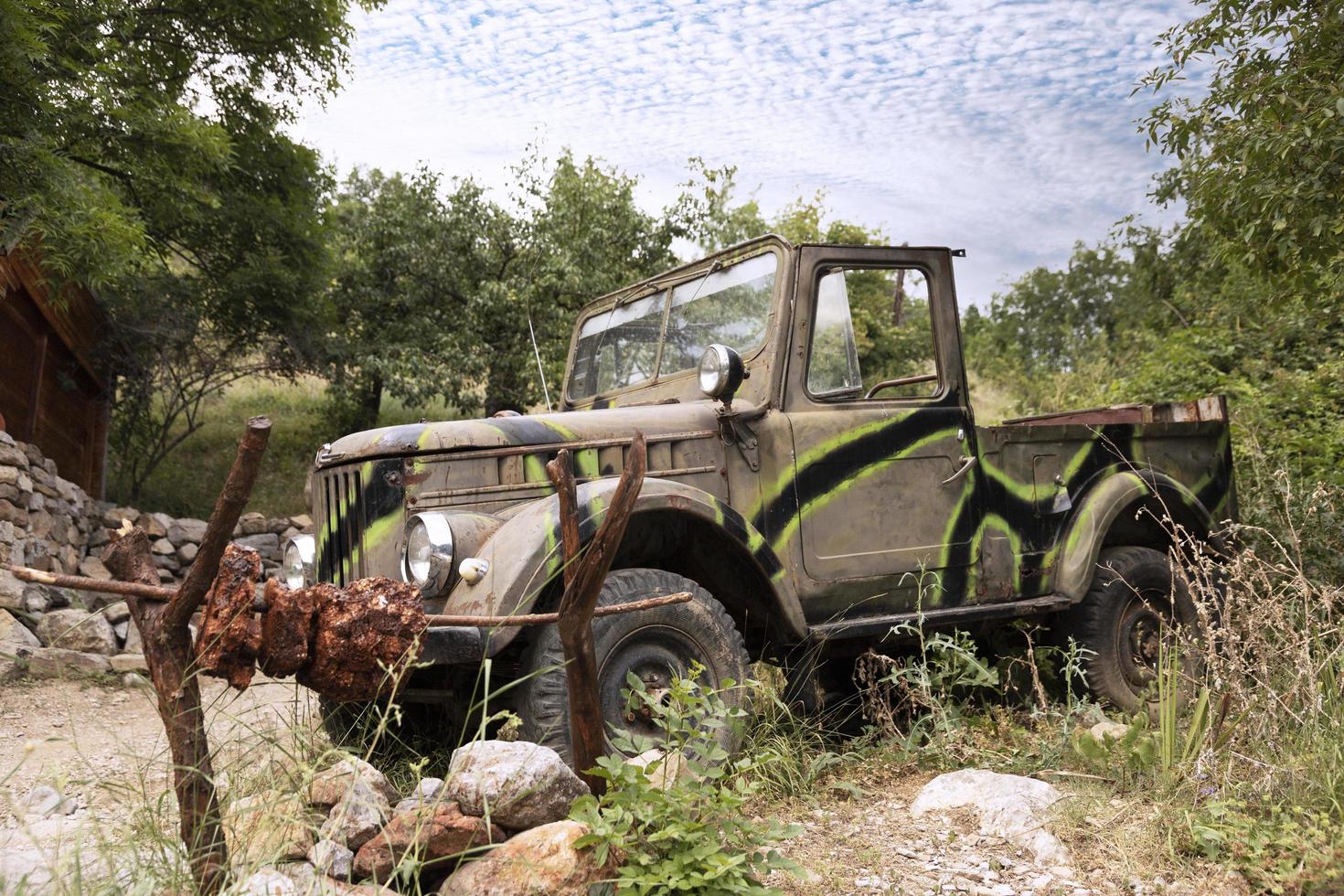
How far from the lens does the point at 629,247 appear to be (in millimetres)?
17844

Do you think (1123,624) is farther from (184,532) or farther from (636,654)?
(184,532)

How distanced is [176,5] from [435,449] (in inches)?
519

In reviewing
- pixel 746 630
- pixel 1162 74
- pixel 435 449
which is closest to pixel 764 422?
pixel 746 630

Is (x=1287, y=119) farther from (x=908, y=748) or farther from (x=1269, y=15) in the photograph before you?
(x=908, y=748)

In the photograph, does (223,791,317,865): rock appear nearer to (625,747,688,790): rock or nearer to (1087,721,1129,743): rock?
(625,747,688,790): rock

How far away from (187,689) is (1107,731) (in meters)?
3.56

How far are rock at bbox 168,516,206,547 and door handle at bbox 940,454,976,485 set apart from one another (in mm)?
10112

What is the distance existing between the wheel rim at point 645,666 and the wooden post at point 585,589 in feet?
2.10

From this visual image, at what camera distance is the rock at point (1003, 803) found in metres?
3.51

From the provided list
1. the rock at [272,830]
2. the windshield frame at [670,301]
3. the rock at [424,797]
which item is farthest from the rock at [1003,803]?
the rock at [272,830]

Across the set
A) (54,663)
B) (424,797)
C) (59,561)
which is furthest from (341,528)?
(59,561)

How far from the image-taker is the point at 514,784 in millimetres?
2922

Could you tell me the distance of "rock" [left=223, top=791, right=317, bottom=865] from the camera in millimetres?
2627

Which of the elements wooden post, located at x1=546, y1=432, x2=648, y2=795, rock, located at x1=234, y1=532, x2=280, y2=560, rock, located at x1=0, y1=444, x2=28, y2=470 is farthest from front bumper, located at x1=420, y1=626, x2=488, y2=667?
rock, located at x1=234, y1=532, x2=280, y2=560
